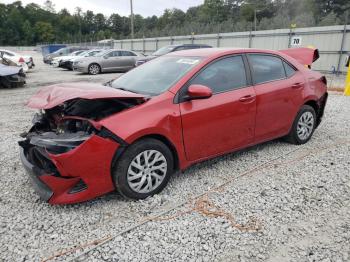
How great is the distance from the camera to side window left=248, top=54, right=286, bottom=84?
14.6 feet

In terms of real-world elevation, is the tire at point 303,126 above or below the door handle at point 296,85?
below

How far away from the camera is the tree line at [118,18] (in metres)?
57.3

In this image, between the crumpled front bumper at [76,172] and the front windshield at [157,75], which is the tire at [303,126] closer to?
the front windshield at [157,75]

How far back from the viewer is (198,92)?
356 centimetres

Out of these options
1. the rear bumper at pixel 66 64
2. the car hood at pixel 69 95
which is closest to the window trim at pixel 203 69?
the car hood at pixel 69 95

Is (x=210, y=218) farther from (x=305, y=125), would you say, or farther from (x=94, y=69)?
(x=94, y=69)

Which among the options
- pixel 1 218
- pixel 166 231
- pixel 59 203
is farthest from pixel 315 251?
pixel 1 218

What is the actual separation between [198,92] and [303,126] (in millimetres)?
2462

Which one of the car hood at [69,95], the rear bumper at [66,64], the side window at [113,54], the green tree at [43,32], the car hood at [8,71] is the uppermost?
the green tree at [43,32]

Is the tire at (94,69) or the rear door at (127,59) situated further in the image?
the rear door at (127,59)

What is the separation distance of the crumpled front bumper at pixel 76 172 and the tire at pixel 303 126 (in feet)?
10.2

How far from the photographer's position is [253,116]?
431cm

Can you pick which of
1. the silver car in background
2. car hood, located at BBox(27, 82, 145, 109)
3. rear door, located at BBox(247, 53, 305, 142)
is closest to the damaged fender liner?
car hood, located at BBox(27, 82, 145, 109)

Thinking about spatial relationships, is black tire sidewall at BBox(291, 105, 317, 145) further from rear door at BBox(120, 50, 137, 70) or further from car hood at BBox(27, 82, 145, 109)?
rear door at BBox(120, 50, 137, 70)
